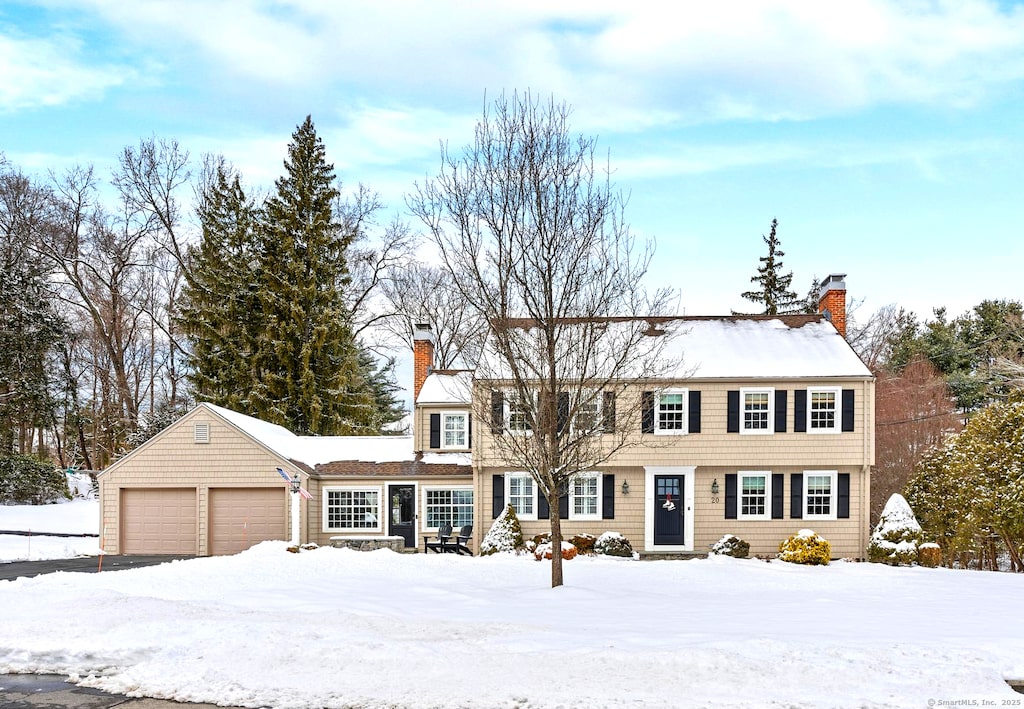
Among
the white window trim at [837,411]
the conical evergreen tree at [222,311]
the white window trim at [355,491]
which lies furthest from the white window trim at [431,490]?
the conical evergreen tree at [222,311]

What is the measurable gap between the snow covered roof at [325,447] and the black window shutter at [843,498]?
11.1m

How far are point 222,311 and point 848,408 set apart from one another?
25278mm

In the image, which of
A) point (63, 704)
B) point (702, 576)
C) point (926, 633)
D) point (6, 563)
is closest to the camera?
point (63, 704)

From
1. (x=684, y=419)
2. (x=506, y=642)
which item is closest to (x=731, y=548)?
(x=684, y=419)

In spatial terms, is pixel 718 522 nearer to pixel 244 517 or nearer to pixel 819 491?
pixel 819 491

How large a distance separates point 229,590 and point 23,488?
2409cm

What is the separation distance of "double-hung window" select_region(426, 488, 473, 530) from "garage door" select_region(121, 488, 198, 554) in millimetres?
7136

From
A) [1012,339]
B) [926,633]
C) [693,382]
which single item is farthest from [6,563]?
[1012,339]

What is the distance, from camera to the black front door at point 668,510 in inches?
1010

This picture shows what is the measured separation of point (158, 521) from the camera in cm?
2731

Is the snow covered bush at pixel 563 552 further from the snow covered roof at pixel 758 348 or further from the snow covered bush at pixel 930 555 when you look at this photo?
the snow covered bush at pixel 930 555

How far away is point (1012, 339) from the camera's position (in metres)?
41.0

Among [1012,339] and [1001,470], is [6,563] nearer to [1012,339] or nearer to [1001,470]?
[1001,470]

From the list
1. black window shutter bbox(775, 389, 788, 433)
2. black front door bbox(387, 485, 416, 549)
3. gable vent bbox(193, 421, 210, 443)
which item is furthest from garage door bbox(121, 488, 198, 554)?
black window shutter bbox(775, 389, 788, 433)
